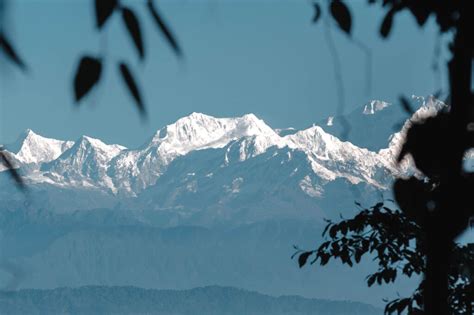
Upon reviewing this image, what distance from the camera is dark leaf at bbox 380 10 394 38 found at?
12.0 feet

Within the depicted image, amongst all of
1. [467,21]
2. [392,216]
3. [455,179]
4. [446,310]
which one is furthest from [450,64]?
[392,216]

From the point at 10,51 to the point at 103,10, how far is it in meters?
0.25

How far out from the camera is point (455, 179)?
2.61m

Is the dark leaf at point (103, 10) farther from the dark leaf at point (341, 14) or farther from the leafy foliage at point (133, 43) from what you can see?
the dark leaf at point (341, 14)

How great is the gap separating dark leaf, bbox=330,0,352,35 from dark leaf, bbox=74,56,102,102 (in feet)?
2.91

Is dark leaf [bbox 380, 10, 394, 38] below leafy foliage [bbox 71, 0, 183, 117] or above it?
above

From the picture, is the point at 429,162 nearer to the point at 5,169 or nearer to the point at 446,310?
the point at 446,310

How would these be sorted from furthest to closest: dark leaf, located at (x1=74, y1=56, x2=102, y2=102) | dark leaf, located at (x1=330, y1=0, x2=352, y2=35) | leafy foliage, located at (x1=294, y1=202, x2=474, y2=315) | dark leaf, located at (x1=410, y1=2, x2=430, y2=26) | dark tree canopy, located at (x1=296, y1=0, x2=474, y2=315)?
1. leafy foliage, located at (x1=294, y1=202, x2=474, y2=315)
2. dark leaf, located at (x1=410, y1=2, x2=430, y2=26)
3. dark leaf, located at (x1=330, y1=0, x2=352, y2=35)
4. dark tree canopy, located at (x1=296, y1=0, x2=474, y2=315)
5. dark leaf, located at (x1=74, y1=56, x2=102, y2=102)

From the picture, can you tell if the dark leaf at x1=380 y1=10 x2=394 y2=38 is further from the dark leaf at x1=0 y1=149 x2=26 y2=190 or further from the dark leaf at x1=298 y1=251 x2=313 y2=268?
the dark leaf at x1=298 y1=251 x2=313 y2=268

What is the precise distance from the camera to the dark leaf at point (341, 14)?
2.98 metres

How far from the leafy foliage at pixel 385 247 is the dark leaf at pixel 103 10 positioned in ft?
22.1

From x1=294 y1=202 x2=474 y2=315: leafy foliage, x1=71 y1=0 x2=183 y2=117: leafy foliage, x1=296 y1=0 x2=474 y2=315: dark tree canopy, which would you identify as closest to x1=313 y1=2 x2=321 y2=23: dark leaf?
x1=296 y1=0 x2=474 y2=315: dark tree canopy

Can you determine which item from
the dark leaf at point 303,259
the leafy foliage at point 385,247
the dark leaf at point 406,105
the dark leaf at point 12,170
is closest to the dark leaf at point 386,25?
the dark leaf at point 406,105

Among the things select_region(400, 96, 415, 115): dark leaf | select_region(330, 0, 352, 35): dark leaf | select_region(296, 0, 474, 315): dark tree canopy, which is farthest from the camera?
select_region(400, 96, 415, 115): dark leaf
